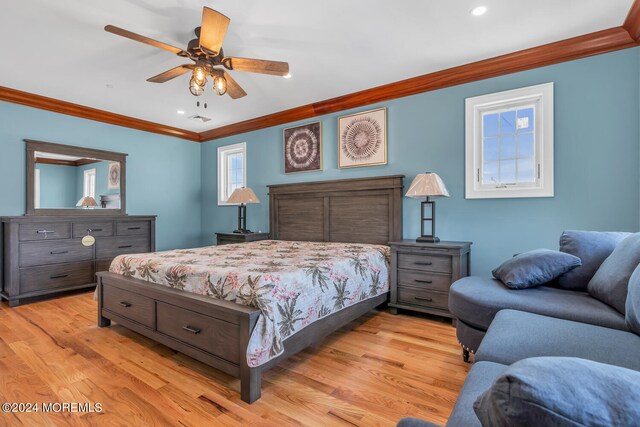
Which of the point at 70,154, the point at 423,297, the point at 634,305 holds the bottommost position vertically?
the point at 423,297

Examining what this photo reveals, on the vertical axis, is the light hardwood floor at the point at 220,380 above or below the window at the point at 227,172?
below

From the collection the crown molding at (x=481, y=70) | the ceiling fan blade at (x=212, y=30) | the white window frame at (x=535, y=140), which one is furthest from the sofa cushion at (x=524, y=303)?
the ceiling fan blade at (x=212, y=30)

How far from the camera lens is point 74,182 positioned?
14.1 feet

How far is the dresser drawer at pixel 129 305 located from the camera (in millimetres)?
2395

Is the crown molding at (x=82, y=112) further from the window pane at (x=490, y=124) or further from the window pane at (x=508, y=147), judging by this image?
the window pane at (x=508, y=147)

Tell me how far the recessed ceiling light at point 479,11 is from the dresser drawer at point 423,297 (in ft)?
7.60

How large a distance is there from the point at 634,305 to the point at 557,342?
0.44 m

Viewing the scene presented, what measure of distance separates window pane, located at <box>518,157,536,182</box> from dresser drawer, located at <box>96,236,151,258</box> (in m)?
4.86

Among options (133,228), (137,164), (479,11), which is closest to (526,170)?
(479,11)

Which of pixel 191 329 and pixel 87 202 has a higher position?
pixel 87 202

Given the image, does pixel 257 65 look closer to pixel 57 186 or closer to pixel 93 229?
pixel 93 229

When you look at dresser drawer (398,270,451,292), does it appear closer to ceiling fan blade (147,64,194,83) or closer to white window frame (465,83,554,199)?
white window frame (465,83,554,199)

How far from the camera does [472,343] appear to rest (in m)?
2.02

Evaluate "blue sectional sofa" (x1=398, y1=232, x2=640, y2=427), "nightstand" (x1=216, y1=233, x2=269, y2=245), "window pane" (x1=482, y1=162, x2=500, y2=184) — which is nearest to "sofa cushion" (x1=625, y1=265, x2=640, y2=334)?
"blue sectional sofa" (x1=398, y1=232, x2=640, y2=427)
